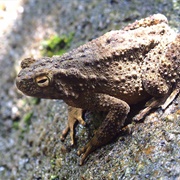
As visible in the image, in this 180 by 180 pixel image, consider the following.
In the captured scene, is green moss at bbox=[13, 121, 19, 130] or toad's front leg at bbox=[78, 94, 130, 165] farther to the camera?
green moss at bbox=[13, 121, 19, 130]

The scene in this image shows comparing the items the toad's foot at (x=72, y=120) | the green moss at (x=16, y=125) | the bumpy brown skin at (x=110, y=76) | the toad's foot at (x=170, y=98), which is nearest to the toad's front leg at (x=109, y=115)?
the bumpy brown skin at (x=110, y=76)

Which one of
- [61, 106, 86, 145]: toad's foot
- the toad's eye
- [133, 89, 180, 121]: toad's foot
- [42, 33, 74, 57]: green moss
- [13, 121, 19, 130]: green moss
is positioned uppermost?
the toad's eye

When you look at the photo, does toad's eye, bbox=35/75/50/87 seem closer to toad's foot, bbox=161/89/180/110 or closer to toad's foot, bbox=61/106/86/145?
toad's foot, bbox=61/106/86/145

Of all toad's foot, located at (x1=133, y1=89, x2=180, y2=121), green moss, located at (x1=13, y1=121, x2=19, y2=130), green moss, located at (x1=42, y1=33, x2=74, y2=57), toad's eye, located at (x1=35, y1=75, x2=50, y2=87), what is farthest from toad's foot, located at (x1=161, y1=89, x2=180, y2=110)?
green moss, located at (x1=13, y1=121, x2=19, y2=130)

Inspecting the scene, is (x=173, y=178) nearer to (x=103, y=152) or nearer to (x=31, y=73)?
(x=103, y=152)

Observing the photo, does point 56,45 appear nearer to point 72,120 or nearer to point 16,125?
point 16,125

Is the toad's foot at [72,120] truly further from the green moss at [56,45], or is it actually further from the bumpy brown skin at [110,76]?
the green moss at [56,45]

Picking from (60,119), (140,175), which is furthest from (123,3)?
(140,175)

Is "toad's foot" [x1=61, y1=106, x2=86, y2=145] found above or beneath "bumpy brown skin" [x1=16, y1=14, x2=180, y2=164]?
beneath
